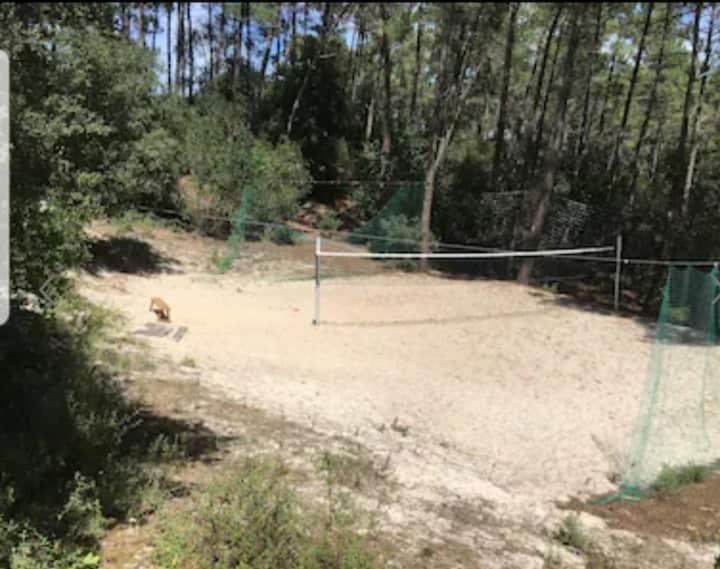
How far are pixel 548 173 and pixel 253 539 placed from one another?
11.8m

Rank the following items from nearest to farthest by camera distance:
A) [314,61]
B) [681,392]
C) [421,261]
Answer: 1. [681,392]
2. [421,261]
3. [314,61]

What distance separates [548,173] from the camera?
13.4 meters

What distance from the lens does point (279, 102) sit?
21.6 metres

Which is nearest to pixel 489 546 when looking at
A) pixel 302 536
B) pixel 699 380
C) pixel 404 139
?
pixel 302 536

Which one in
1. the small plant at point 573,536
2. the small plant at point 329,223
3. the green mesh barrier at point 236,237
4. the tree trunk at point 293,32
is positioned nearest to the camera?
the small plant at point 573,536

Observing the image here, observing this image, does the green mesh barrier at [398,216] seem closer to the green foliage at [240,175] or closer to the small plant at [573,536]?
the green foliage at [240,175]

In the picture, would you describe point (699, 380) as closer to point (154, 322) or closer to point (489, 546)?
point (489, 546)

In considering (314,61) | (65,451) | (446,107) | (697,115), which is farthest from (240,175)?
(65,451)

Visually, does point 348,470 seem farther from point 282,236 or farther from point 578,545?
point 282,236

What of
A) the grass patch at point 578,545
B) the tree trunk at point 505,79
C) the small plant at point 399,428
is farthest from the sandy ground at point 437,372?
the tree trunk at point 505,79

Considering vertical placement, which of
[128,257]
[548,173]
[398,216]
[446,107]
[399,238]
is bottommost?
[128,257]

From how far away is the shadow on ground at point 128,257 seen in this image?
11484mm

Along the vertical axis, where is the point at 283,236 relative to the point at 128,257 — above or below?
above

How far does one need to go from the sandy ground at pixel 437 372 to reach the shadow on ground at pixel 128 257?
44cm
